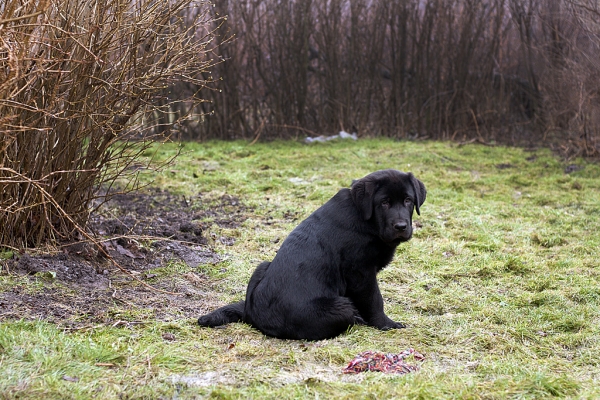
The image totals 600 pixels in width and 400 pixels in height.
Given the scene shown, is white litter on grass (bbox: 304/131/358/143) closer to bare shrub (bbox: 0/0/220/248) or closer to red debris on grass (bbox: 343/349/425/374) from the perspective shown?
bare shrub (bbox: 0/0/220/248)

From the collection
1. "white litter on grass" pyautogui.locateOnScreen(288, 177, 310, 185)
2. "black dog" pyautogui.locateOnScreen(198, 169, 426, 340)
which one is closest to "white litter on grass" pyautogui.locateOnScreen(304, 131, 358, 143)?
"white litter on grass" pyautogui.locateOnScreen(288, 177, 310, 185)

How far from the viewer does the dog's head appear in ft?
16.7

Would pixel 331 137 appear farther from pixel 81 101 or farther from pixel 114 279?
pixel 81 101

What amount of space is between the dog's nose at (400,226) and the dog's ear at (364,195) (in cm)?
23

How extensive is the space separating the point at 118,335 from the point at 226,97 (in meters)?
11.9

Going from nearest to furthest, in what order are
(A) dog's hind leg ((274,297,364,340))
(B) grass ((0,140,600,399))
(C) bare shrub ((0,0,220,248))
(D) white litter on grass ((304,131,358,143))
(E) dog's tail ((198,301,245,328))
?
(B) grass ((0,140,600,399))
(A) dog's hind leg ((274,297,364,340))
(E) dog's tail ((198,301,245,328))
(C) bare shrub ((0,0,220,248))
(D) white litter on grass ((304,131,358,143))

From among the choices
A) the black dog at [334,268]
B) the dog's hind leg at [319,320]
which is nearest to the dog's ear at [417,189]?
the black dog at [334,268]

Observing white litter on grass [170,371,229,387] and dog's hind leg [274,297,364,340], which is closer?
white litter on grass [170,371,229,387]

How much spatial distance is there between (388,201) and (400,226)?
0.27m

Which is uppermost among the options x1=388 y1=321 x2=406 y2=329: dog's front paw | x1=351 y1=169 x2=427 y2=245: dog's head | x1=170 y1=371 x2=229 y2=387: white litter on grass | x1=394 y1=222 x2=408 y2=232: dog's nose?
x1=351 y1=169 x2=427 y2=245: dog's head

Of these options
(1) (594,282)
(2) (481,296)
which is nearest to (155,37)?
(2) (481,296)

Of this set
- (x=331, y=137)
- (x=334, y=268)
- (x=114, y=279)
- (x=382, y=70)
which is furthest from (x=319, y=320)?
(x=382, y=70)

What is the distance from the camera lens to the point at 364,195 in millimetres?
5223

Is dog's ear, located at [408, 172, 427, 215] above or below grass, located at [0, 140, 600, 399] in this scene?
above
